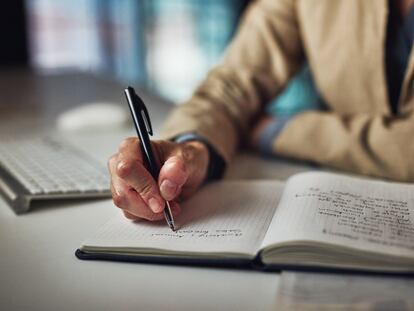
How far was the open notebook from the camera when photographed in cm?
56

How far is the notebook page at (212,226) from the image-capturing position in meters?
0.60

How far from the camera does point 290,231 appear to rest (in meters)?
0.58

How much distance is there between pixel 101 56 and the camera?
4.57 metres

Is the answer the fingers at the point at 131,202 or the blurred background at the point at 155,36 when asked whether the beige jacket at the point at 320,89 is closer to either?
the fingers at the point at 131,202

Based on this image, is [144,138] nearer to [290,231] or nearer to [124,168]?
[124,168]

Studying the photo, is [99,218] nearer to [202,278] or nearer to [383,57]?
[202,278]

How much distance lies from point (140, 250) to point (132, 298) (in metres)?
0.08

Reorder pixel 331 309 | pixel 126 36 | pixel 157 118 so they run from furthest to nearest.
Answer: pixel 126 36
pixel 157 118
pixel 331 309

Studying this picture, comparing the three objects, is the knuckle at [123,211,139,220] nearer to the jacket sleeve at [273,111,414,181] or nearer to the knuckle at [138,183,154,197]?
the knuckle at [138,183,154,197]

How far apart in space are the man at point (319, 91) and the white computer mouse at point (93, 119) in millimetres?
252

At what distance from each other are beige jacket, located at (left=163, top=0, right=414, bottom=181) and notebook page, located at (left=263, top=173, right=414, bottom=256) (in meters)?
0.16

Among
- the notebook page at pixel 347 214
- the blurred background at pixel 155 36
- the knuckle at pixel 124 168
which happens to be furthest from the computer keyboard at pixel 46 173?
the blurred background at pixel 155 36

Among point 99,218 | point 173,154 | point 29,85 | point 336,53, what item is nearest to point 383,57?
point 336,53

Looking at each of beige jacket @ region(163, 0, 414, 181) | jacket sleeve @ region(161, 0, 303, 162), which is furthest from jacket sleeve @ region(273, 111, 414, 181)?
→ jacket sleeve @ region(161, 0, 303, 162)
